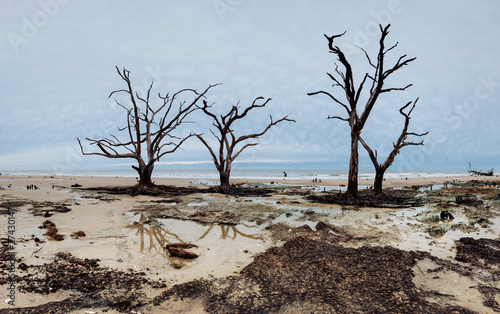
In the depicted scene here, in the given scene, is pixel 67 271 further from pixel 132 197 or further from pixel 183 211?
pixel 132 197

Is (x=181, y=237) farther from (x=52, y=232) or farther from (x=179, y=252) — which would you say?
(x=52, y=232)

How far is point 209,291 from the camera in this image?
384 cm

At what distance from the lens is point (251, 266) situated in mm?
4641

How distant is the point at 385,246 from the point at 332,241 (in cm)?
98

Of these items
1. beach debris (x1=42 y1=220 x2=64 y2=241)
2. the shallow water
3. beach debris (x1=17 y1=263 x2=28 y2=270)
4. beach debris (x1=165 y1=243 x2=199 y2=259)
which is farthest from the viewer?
beach debris (x1=42 y1=220 x2=64 y2=241)

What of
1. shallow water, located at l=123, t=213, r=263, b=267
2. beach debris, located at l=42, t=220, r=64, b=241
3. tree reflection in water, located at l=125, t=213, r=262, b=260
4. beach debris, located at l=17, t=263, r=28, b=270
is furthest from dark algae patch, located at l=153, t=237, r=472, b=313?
beach debris, located at l=42, t=220, r=64, b=241

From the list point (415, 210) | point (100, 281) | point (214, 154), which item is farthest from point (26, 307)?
point (214, 154)

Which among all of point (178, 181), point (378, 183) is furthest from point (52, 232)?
point (178, 181)

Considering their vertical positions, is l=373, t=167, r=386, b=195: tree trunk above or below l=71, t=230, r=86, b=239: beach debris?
above

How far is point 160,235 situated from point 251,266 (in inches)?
115

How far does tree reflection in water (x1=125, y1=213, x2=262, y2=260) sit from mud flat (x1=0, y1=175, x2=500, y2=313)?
0.11 feet

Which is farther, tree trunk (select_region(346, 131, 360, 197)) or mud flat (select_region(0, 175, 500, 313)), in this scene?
tree trunk (select_region(346, 131, 360, 197))

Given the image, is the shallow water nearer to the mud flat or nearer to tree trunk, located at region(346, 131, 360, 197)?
the mud flat

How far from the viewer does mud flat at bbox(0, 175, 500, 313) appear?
3.47 m
